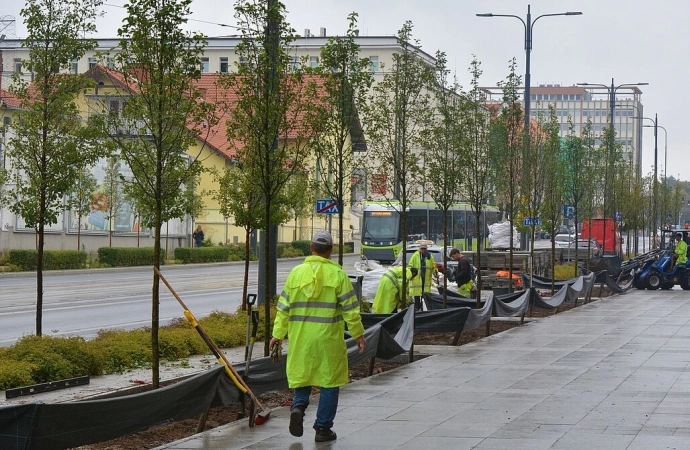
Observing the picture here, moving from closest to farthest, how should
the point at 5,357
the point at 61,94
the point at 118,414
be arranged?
the point at 118,414 < the point at 5,357 < the point at 61,94

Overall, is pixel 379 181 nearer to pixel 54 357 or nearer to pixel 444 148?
pixel 444 148

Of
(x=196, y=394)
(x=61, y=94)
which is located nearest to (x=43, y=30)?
(x=61, y=94)

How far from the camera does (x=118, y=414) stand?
9.02m

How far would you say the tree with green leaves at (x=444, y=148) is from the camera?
23703 millimetres

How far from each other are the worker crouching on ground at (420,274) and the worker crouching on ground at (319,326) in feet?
44.5

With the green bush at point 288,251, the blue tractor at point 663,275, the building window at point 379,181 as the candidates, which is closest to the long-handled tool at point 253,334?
the building window at point 379,181

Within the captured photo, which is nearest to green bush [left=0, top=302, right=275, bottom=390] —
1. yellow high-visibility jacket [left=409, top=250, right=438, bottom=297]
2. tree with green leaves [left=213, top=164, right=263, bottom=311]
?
tree with green leaves [left=213, top=164, right=263, bottom=311]

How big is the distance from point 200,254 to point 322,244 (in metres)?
46.4

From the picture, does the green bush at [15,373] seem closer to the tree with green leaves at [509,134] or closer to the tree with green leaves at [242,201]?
the tree with green leaves at [242,201]

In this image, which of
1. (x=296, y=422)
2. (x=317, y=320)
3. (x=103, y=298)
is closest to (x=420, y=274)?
(x=103, y=298)

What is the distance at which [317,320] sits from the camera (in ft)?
31.3

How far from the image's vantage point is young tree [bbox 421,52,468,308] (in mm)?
23703

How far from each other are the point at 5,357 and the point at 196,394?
344 cm

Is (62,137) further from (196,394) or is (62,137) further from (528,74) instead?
(528,74)
